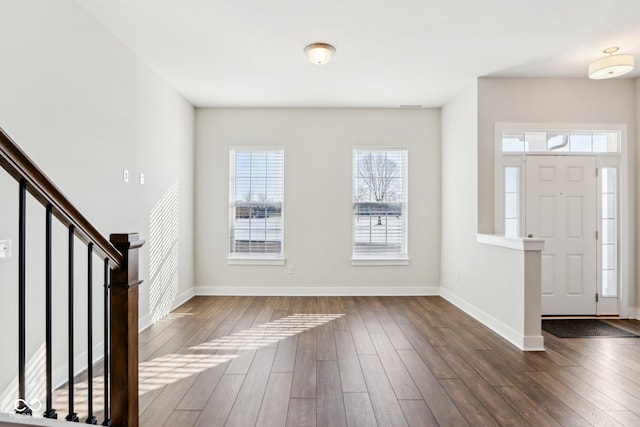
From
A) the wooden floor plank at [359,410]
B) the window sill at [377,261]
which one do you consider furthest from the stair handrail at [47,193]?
the window sill at [377,261]

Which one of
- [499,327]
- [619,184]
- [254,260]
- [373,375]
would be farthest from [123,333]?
[619,184]

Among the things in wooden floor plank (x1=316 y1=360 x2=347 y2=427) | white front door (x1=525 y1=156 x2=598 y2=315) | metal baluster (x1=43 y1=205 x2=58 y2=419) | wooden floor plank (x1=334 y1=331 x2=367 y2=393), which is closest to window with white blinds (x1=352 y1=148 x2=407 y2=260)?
white front door (x1=525 y1=156 x2=598 y2=315)

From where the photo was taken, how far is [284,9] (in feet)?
9.59

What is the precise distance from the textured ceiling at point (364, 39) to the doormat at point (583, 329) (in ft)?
9.22

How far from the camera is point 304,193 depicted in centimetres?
560

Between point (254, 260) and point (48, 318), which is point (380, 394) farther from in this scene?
point (254, 260)

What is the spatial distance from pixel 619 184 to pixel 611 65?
1.53 m

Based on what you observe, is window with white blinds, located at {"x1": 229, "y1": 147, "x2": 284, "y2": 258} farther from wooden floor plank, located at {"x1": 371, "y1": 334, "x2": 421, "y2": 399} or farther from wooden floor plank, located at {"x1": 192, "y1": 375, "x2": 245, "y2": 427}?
wooden floor plank, located at {"x1": 192, "y1": 375, "x2": 245, "y2": 427}

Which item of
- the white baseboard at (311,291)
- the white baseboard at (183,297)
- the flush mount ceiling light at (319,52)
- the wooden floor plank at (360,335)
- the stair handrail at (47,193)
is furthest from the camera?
the white baseboard at (311,291)

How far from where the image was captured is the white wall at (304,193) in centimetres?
560

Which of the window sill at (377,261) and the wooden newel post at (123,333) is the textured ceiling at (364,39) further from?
the window sill at (377,261)

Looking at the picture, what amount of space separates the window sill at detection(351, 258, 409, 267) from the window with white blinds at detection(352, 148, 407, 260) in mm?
46

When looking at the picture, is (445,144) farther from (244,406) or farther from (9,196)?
(9,196)

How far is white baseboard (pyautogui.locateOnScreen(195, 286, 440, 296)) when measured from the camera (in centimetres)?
558
